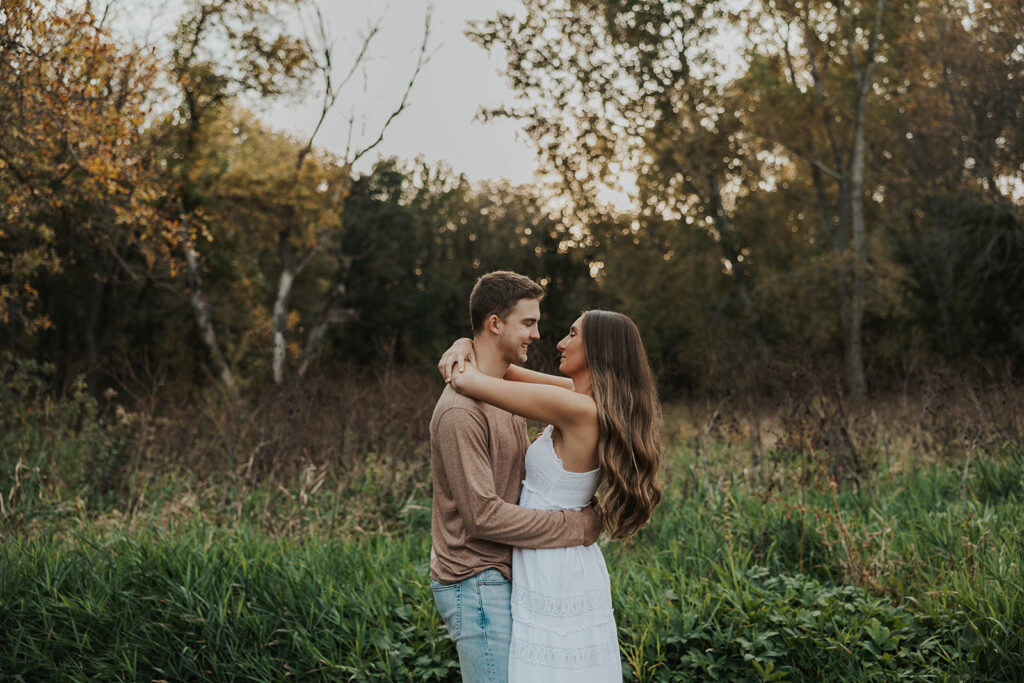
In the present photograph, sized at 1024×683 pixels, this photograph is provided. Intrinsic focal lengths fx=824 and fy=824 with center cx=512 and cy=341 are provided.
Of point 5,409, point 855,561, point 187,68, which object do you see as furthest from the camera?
point 187,68

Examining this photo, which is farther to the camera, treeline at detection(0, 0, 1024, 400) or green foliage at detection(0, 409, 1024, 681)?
treeline at detection(0, 0, 1024, 400)

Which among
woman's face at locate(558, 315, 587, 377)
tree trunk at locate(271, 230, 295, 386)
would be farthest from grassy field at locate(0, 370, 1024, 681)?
tree trunk at locate(271, 230, 295, 386)

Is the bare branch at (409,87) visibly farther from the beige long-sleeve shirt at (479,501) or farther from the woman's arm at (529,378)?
the beige long-sleeve shirt at (479,501)

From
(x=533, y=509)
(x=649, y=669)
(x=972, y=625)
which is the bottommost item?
(x=649, y=669)

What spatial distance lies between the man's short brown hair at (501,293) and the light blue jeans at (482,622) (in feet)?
2.73

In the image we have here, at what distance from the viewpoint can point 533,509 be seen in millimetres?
2600

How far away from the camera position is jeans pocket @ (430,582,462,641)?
2.60m

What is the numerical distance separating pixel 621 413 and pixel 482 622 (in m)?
0.78

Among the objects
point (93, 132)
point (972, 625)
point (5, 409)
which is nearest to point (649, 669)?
point (972, 625)

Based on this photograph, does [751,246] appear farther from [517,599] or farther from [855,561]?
[517,599]

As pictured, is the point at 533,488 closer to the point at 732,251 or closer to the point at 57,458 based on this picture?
the point at 57,458

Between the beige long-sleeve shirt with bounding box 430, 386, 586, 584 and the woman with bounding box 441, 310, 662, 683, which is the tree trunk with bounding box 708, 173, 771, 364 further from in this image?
the beige long-sleeve shirt with bounding box 430, 386, 586, 584

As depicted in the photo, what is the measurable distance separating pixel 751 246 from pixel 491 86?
908 centimetres

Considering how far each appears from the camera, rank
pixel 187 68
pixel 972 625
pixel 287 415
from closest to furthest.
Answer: pixel 972 625
pixel 287 415
pixel 187 68
